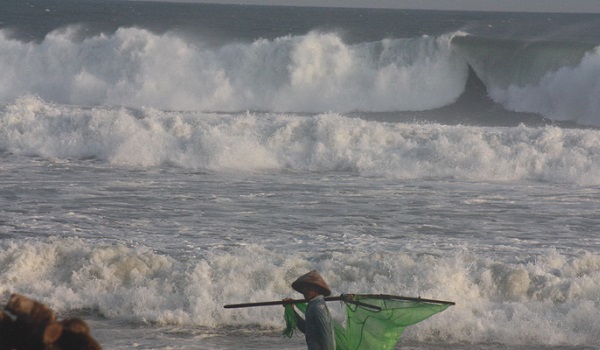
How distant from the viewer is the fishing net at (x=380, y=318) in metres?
6.62

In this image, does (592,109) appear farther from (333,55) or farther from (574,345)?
(574,345)

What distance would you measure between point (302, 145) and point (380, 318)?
14.9 metres

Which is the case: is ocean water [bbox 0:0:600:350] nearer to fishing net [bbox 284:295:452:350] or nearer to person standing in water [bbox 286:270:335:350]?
fishing net [bbox 284:295:452:350]

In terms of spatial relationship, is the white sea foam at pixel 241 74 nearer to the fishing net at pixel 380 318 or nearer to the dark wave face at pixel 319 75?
the dark wave face at pixel 319 75

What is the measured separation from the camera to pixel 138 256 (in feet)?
38.8

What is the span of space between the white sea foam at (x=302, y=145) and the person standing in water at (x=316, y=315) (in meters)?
12.6

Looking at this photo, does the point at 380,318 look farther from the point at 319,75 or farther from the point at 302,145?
the point at 319,75

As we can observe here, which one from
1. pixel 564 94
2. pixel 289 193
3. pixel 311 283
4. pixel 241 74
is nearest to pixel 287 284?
pixel 311 283

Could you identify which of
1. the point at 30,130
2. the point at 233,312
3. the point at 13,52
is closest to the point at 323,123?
the point at 30,130

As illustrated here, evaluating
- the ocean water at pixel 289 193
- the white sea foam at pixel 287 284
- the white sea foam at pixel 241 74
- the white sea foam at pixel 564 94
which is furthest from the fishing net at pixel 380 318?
the white sea foam at pixel 241 74

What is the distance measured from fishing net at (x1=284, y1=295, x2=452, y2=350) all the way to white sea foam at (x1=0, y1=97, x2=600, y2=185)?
40.6 ft

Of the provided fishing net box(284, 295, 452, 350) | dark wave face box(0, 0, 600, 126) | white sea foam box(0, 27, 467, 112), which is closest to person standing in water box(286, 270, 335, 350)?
fishing net box(284, 295, 452, 350)

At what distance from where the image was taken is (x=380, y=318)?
6.65m

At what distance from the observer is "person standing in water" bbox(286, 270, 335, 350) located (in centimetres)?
641
